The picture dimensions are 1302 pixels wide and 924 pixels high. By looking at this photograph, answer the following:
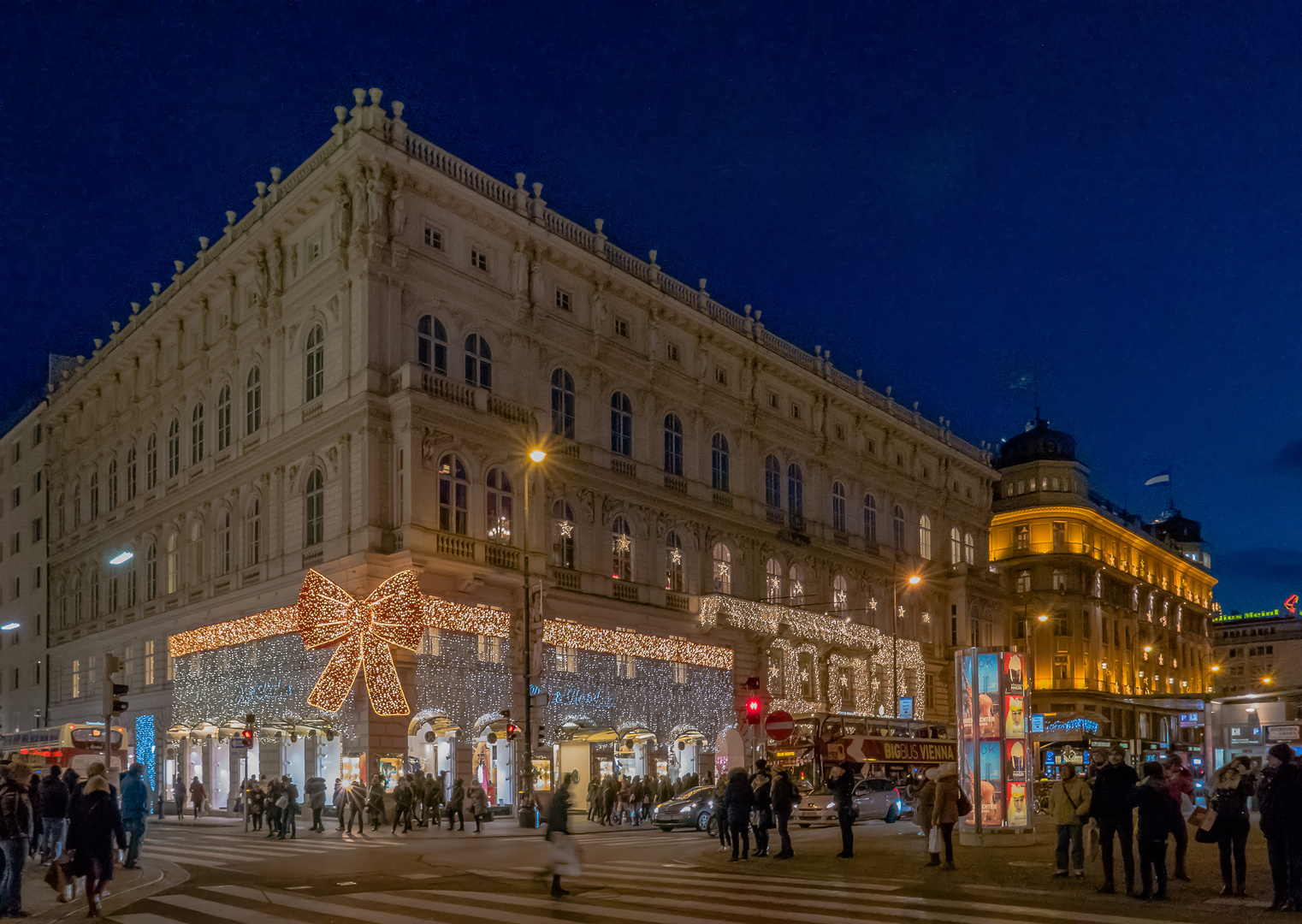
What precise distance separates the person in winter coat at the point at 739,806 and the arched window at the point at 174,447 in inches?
1347

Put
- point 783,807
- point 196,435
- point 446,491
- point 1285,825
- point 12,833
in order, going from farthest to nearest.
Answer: point 196,435
point 446,491
point 783,807
point 12,833
point 1285,825

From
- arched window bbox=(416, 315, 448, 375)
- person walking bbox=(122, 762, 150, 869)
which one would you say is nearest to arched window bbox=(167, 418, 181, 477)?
arched window bbox=(416, 315, 448, 375)

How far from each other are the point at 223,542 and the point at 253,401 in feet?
17.3

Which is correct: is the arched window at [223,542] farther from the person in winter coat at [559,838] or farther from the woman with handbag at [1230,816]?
the woman with handbag at [1230,816]

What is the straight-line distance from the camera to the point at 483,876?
20.4 m

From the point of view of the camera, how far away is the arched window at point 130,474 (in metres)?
54.9

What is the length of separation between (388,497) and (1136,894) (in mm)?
27593

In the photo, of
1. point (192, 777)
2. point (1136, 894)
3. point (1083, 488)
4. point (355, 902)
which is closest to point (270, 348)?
point (192, 777)

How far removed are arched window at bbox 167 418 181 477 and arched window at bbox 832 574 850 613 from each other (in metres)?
29.4

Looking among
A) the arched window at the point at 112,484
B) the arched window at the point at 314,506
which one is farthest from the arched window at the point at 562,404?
the arched window at the point at 112,484

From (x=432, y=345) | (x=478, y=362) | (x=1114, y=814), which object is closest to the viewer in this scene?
(x=1114, y=814)

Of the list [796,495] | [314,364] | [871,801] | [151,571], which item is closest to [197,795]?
[151,571]

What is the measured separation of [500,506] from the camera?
141 feet

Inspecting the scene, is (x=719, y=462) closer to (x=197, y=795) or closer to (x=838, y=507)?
(x=838, y=507)
